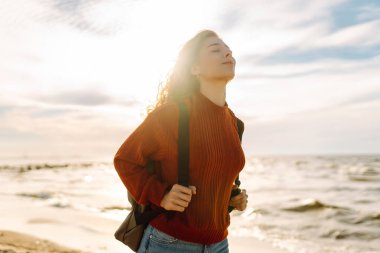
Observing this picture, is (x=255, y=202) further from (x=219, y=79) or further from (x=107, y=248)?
(x=219, y=79)

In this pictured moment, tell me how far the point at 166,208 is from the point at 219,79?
0.90m

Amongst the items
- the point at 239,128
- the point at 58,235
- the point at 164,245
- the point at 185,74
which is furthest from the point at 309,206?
the point at 164,245

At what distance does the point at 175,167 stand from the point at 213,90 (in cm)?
59

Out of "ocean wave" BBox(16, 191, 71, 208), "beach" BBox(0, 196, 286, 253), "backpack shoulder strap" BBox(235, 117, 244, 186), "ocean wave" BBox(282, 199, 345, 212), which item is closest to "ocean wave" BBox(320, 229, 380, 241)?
"beach" BBox(0, 196, 286, 253)

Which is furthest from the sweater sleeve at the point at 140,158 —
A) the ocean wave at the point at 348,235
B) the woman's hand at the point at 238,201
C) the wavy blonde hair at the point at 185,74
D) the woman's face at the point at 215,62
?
the ocean wave at the point at 348,235

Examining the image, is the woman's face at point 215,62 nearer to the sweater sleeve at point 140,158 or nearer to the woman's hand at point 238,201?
the sweater sleeve at point 140,158

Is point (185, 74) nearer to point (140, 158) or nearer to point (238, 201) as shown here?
point (140, 158)

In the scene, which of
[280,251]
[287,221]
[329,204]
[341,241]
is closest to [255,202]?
[329,204]

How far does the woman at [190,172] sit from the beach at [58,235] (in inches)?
206

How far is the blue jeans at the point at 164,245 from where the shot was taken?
8.39 feet

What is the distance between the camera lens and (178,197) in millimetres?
2418

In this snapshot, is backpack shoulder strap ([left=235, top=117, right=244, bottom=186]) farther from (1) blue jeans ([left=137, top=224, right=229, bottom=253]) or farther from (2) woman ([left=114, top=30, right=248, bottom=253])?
(1) blue jeans ([left=137, top=224, right=229, bottom=253])

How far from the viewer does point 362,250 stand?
9953 millimetres

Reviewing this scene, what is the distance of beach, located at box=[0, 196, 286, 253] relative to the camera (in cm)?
755
